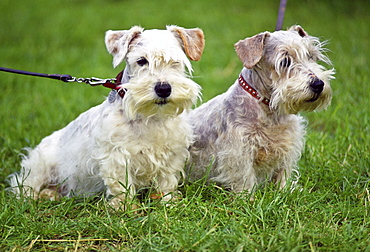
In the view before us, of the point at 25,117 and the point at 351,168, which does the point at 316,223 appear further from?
the point at 25,117

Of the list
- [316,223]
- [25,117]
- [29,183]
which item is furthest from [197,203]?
[25,117]

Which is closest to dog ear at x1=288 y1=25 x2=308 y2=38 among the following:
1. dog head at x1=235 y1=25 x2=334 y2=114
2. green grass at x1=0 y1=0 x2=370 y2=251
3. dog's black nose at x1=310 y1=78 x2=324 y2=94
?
dog head at x1=235 y1=25 x2=334 y2=114

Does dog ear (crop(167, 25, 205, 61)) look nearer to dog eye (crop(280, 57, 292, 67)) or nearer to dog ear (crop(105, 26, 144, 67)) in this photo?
dog ear (crop(105, 26, 144, 67))

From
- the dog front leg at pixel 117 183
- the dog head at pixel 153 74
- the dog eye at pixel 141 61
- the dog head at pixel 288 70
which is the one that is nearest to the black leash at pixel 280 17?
the dog head at pixel 288 70

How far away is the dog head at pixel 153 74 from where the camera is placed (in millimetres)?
4012

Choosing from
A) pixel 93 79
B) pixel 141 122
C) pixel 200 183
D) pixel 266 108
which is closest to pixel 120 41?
pixel 93 79

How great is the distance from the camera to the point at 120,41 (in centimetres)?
427

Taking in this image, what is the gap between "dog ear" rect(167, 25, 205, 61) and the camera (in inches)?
173

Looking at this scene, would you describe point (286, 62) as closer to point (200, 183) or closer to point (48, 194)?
point (200, 183)

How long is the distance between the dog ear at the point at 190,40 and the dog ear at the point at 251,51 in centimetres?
38

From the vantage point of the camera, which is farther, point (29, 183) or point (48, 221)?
point (29, 183)

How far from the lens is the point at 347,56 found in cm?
919

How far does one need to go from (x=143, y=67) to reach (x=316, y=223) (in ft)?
6.31

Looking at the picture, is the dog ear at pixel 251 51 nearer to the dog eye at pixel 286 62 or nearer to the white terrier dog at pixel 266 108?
the white terrier dog at pixel 266 108
